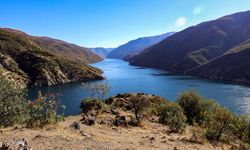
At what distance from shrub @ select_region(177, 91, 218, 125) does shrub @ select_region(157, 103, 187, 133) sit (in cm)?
553

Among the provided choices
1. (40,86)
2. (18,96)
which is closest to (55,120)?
(18,96)

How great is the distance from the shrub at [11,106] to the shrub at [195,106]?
29.2 metres

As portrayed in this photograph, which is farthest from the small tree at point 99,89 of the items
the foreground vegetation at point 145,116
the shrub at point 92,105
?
the shrub at point 92,105

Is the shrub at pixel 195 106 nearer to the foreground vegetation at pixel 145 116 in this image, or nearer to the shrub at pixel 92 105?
the foreground vegetation at pixel 145 116

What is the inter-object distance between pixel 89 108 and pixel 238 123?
93.7ft

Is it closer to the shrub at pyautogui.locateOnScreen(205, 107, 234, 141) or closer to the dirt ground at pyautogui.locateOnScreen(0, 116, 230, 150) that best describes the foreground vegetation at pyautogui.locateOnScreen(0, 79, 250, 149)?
the shrub at pyautogui.locateOnScreen(205, 107, 234, 141)

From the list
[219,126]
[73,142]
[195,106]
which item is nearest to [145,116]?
[195,106]

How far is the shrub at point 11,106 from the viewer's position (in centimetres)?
2383

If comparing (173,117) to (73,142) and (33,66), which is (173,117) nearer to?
(73,142)

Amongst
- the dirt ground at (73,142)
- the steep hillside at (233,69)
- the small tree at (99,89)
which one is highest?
the steep hillside at (233,69)

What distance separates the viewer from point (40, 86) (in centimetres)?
14600

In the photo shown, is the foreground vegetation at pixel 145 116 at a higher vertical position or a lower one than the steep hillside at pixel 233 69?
lower

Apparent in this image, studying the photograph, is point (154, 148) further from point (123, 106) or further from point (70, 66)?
point (70, 66)

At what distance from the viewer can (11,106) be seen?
942 inches
